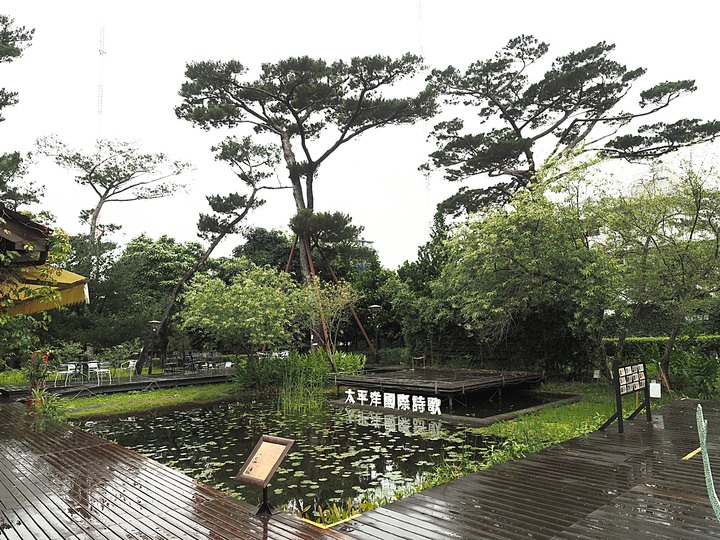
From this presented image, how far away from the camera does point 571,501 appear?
3979mm

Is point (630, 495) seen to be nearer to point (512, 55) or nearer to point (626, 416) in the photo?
point (626, 416)

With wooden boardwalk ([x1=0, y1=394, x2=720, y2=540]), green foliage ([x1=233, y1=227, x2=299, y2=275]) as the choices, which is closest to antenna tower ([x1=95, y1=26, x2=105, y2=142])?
green foliage ([x1=233, y1=227, x2=299, y2=275])

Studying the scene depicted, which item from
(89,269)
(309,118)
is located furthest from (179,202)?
(309,118)

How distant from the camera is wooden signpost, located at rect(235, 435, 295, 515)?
11.9 ft

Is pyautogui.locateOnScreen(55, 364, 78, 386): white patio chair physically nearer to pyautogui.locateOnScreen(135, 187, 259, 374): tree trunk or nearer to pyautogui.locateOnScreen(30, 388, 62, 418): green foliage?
pyautogui.locateOnScreen(135, 187, 259, 374): tree trunk

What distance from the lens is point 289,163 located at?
1762 centimetres

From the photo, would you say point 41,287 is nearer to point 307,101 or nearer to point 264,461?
point 264,461

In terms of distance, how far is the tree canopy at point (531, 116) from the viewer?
14.7 m

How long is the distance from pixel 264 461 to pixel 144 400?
9.27m

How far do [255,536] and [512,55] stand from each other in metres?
16.7

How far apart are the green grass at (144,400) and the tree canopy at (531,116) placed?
948 cm

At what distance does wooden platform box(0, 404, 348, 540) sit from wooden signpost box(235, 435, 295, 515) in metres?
0.25

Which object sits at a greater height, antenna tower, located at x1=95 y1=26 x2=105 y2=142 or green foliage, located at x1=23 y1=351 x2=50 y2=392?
antenna tower, located at x1=95 y1=26 x2=105 y2=142

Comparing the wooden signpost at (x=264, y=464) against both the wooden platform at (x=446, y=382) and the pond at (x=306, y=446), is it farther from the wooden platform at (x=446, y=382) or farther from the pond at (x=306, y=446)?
the wooden platform at (x=446, y=382)
